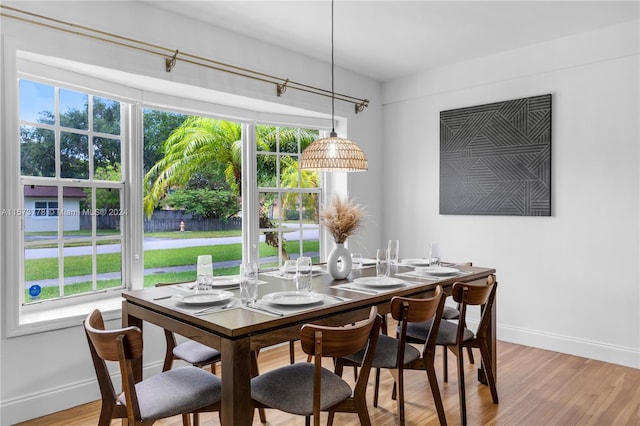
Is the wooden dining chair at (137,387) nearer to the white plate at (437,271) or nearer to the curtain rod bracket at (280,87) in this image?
the white plate at (437,271)

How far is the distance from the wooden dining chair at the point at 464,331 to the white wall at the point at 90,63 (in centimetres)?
203

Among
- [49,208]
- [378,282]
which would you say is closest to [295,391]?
[378,282]

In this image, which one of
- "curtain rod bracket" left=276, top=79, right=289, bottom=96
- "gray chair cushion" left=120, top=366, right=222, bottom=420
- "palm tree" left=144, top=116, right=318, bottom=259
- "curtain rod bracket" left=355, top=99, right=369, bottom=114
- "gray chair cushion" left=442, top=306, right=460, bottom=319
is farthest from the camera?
"curtain rod bracket" left=355, top=99, right=369, bottom=114

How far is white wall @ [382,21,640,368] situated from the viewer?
3520mm

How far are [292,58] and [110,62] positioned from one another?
1640mm

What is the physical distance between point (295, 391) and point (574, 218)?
9.81 feet

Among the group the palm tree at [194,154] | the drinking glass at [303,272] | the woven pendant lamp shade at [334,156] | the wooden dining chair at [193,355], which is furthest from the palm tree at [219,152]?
the drinking glass at [303,272]

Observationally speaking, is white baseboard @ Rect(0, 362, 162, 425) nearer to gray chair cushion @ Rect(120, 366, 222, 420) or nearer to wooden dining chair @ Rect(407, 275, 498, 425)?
gray chair cushion @ Rect(120, 366, 222, 420)

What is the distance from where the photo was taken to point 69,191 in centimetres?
307

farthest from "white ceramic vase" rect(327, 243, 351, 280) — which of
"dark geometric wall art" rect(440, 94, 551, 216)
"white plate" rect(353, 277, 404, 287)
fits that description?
"dark geometric wall art" rect(440, 94, 551, 216)

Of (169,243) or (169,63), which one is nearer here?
(169,63)

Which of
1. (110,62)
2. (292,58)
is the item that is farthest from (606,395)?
(110,62)

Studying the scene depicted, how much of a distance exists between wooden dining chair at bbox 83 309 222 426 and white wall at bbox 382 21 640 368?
122 inches

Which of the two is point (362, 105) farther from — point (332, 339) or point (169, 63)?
point (332, 339)
